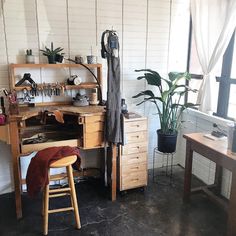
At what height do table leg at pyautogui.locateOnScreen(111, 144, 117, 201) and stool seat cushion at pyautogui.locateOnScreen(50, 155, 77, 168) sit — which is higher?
stool seat cushion at pyautogui.locateOnScreen(50, 155, 77, 168)

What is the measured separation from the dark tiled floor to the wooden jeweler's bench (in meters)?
0.20

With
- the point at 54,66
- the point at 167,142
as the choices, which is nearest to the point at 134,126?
the point at 167,142

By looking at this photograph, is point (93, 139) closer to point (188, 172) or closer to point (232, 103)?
point (188, 172)

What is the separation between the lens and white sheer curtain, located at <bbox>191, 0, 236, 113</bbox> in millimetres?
2666

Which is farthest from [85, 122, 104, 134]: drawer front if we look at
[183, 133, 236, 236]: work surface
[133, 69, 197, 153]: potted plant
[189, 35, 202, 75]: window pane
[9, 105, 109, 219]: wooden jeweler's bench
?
[189, 35, 202, 75]: window pane

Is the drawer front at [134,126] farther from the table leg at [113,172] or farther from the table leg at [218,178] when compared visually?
the table leg at [218,178]

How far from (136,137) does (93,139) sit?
1.60 ft

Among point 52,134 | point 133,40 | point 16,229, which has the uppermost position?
point 133,40

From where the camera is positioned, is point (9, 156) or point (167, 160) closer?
point (9, 156)

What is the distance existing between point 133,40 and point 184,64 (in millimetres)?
845

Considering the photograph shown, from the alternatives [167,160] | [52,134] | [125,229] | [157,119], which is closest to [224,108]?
[157,119]

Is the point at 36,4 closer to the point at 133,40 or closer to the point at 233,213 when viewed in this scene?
the point at 133,40

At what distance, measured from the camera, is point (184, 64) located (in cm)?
351

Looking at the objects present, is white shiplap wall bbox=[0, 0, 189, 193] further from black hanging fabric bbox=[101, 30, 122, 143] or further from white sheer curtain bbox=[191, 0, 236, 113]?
black hanging fabric bbox=[101, 30, 122, 143]
